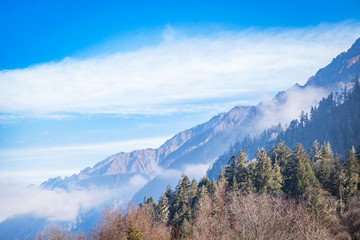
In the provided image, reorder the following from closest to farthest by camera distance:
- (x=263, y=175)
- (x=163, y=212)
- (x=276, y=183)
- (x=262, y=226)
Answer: (x=262, y=226) < (x=276, y=183) < (x=263, y=175) < (x=163, y=212)

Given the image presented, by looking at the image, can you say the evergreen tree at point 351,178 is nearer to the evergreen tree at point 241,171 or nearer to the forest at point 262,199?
the forest at point 262,199

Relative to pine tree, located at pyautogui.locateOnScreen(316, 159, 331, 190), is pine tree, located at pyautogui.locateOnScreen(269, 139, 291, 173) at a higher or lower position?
higher

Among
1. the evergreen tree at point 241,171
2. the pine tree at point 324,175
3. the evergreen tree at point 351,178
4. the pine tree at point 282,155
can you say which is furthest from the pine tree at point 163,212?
the evergreen tree at point 351,178

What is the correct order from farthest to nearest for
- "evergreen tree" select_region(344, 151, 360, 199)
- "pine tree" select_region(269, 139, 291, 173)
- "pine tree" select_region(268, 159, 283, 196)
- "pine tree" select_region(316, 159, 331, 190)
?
1. "pine tree" select_region(269, 139, 291, 173)
2. "pine tree" select_region(268, 159, 283, 196)
3. "pine tree" select_region(316, 159, 331, 190)
4. "evergreen tree" select_region(344, 151, 360, 199)

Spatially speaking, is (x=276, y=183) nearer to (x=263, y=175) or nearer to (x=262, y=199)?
(x=263, y=175)

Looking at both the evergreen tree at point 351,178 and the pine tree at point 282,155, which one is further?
the pine tree at point 282,155

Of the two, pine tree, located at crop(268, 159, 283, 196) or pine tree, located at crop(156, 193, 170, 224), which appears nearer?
pine tree, located at crop(268, 159, 283, 196)

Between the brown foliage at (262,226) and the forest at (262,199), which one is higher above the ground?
the brown foliage at (262,226)

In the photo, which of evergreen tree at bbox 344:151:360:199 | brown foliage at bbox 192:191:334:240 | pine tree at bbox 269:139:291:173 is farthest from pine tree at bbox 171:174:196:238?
evergreen tree at bbox 344:151:360:199

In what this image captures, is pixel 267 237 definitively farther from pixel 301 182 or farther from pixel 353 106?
pixel 353 106

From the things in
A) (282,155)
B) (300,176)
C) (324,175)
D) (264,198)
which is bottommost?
(324,175)

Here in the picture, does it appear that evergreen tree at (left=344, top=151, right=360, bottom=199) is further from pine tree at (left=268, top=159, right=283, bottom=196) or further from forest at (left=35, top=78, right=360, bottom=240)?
pine tree at (left=268, top=159, right=283, bottom=196)

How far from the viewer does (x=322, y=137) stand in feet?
608

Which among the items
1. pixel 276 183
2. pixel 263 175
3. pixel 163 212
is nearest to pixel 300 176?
pixel 276 183
